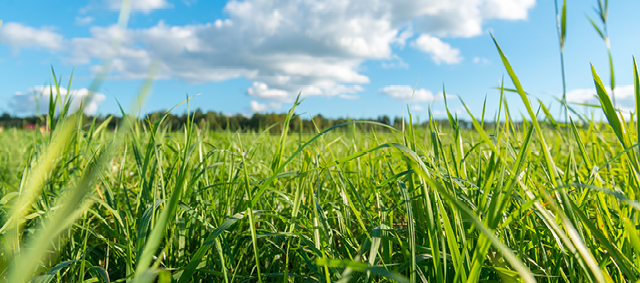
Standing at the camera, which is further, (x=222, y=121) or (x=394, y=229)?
(x=222, y=121)

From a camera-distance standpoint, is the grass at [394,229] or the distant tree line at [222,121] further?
the distant tree line at [222,121]

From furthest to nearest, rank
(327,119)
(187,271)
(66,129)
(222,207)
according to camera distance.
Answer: (327,119)
(222,207)
(187,271)
(66,129)

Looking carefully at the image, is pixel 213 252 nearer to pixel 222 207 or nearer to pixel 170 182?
pixel 222 207

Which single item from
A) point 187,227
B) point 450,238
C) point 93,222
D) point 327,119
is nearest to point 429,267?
point 450,238

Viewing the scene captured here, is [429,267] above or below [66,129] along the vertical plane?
below

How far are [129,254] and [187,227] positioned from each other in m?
0.19

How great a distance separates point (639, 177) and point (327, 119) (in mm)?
3416

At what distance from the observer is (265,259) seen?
0.96 metres

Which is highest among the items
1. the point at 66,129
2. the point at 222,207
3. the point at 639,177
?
the point at 66,129

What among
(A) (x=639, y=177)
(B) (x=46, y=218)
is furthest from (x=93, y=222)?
(A) (x=639, y=177)

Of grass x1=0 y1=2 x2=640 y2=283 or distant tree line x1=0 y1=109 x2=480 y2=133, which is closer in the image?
grass x1=0 y1=2 x2=640 y2=283

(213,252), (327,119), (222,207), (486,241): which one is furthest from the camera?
(327,119)

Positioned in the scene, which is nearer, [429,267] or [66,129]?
[66,129]

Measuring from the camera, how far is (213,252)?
2.85ft
